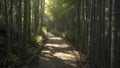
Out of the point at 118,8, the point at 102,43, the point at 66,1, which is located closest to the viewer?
the point at 118,8

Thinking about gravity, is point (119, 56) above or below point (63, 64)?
above

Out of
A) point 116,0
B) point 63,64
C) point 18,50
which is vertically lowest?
point 63,64

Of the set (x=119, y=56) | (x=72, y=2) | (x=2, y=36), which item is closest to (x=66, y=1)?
(x=72, y=2)

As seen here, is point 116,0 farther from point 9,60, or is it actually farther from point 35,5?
point 35,5

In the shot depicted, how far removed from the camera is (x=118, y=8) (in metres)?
4.22

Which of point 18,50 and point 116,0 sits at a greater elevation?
point 116,0

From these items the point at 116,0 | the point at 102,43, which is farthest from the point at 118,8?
the point at 102,43

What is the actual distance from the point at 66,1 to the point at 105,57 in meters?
6.61

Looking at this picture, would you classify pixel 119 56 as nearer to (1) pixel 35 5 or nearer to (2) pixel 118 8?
(2) pixel 118 8

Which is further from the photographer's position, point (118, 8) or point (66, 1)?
point (66, 1)

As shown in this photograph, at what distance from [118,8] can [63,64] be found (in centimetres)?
775

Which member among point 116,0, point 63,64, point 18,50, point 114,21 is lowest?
point 63,64

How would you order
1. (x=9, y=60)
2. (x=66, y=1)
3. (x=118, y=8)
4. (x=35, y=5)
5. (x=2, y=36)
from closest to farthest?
(x=118, y=8) → (x=9, y=60) → (x=2, y=36) → (x=66, y=1) → (x=35, y=5)

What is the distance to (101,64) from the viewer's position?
9164 mm
